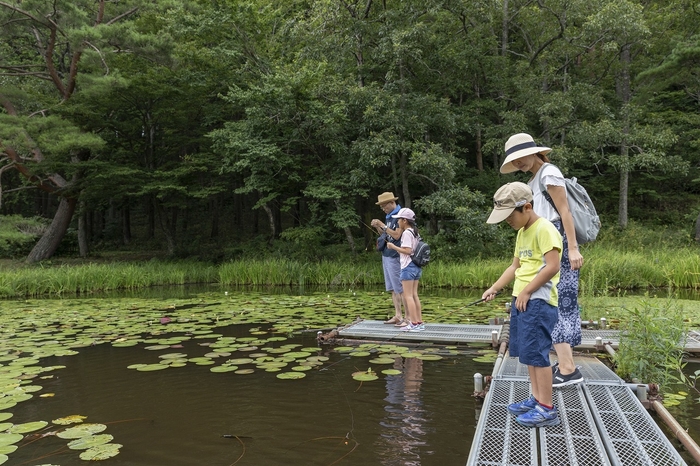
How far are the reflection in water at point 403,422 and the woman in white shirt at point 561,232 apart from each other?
98cm

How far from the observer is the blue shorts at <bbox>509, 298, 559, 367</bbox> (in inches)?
99.7

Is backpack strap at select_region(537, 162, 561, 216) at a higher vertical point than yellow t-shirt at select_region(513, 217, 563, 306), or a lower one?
higher

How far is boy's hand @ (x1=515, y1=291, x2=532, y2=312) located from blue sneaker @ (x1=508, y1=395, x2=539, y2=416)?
23.4 inches

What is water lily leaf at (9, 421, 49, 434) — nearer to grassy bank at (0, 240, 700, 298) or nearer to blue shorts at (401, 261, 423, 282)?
blue shorts at (401, 261, 423, 282)

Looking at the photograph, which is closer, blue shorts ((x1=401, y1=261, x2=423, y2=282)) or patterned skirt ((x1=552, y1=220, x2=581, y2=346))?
patterned skirt ((x1=552, y1=220, x2=581, y2=346))

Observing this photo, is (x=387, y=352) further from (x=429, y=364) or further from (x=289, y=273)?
(x=289, y=273)

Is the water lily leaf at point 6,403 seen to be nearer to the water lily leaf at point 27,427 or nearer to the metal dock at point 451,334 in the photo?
the water lily leaf at point 27,427

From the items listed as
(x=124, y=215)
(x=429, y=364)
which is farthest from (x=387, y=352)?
(x=124, y=215)

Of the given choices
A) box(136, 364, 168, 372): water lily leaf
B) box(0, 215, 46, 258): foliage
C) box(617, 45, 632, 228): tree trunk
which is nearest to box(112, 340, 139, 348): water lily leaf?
box(136, 364, 168, 372): water lily leaf

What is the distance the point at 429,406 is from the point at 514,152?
1833 millimetres

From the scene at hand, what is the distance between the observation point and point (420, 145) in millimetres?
13203

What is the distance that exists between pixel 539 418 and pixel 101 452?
2443mm

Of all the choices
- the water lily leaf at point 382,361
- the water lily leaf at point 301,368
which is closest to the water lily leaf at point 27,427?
the water lily leaf at point 301,368

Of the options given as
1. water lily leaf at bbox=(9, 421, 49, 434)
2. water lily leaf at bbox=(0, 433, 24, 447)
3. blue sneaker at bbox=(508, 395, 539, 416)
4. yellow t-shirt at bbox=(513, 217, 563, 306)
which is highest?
yellow t-shirt at bbox=(513, 217, 563, 306)
